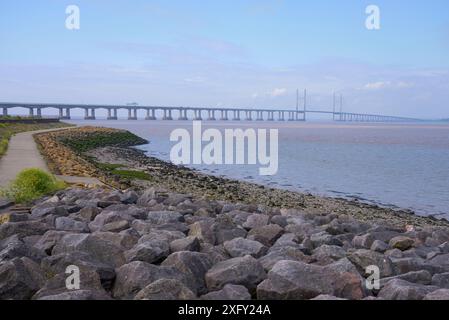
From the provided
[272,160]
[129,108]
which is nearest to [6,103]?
[129,108]

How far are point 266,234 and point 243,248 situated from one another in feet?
3.72

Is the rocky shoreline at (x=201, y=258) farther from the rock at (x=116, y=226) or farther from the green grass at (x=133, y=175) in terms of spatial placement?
the green grass at (x=133, y=175)

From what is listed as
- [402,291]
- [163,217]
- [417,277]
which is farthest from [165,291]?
[163,217]

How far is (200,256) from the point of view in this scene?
18.6ft

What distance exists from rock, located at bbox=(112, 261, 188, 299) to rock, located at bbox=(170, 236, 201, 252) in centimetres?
93

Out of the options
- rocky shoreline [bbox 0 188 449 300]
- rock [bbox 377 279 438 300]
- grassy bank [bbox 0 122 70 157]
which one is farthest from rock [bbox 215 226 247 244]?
grassy bank [bbox 0 122 70 157]

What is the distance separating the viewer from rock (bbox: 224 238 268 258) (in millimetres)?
6355

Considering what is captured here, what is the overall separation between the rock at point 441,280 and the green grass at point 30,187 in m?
7.62

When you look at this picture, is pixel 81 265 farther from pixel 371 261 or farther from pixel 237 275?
pixel 371 261

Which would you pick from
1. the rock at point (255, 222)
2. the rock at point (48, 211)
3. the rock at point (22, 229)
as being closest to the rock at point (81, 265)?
the rock at point (22, 229)

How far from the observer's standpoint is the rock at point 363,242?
7.64 metres
